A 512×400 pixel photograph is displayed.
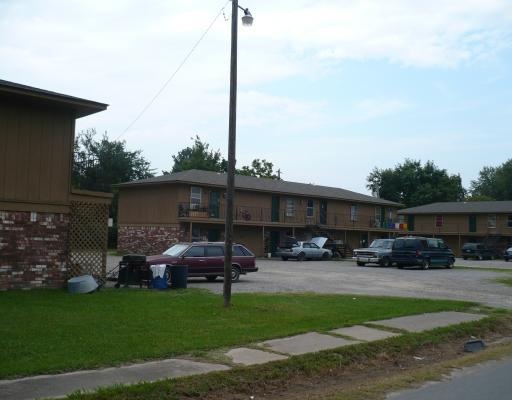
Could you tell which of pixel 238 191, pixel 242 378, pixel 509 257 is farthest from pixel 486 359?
pixel 509 257

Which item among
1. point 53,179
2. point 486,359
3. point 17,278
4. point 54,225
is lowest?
point 486,359

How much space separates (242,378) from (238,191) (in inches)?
1487

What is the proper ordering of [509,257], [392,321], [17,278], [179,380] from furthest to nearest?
[509,257], [17,278], [392,321], [179,380]

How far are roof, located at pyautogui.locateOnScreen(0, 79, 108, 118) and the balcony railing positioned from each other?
24.0m

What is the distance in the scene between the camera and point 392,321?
12883 millimetres

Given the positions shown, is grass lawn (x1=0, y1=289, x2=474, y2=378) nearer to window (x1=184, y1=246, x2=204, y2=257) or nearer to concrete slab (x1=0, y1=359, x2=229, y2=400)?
concrete slab (x1=0, y1=359, x2=229, y2=400)

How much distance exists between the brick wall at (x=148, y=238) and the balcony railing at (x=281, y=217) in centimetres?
136

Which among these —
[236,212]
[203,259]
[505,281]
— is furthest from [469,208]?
[203,259]

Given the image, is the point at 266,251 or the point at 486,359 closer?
the point at 486,359

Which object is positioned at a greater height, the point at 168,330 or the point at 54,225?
the point at 54,225

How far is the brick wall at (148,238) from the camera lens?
41206 mm

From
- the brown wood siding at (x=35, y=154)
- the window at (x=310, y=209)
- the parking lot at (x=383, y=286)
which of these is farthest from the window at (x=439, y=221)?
the brown wood siding at (x=35, y=154)

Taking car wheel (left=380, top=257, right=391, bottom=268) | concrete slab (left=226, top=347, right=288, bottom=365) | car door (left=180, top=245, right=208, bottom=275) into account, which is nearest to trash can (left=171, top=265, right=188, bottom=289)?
car door (left=180, top=245, right=208, bottom=275)

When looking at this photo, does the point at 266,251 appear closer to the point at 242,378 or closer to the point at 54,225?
the point at 54,225
